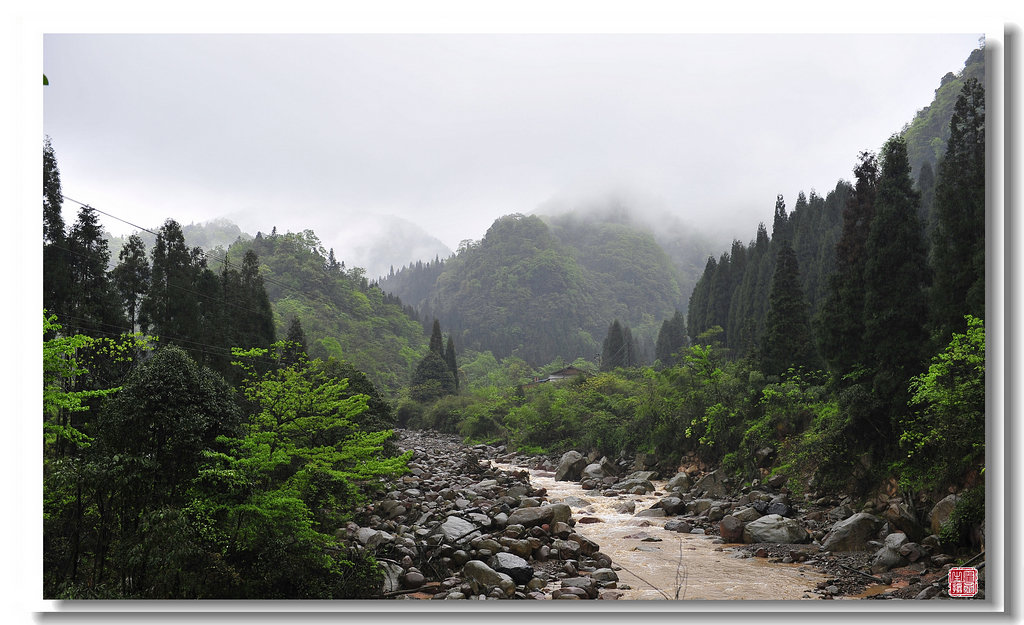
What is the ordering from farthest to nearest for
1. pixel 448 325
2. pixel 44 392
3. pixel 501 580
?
1. pixel 448 325
2. pixel 501 580
3. pixel 44 392

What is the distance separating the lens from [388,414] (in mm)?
12734

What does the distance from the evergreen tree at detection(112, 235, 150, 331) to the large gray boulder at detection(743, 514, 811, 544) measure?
898 cm

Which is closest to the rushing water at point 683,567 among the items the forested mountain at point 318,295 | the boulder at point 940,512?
the boulder at point 940,512

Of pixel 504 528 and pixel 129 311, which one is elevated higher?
pixel 129 311

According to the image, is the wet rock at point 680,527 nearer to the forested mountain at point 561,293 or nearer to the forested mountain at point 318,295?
the forested mountain at point 318,295

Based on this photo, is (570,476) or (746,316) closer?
(570,476)

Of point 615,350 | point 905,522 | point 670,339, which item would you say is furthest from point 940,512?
point 615,350

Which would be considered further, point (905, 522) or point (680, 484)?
point (680, 484)

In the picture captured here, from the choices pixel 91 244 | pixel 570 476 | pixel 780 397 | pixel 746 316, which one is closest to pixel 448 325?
pixel 746 316

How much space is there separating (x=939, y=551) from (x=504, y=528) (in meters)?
4.92

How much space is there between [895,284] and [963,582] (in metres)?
4.93

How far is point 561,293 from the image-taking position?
62.1 metres

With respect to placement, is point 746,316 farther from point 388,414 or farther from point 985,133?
point 985,133

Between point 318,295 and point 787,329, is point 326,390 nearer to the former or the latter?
point 318,295
